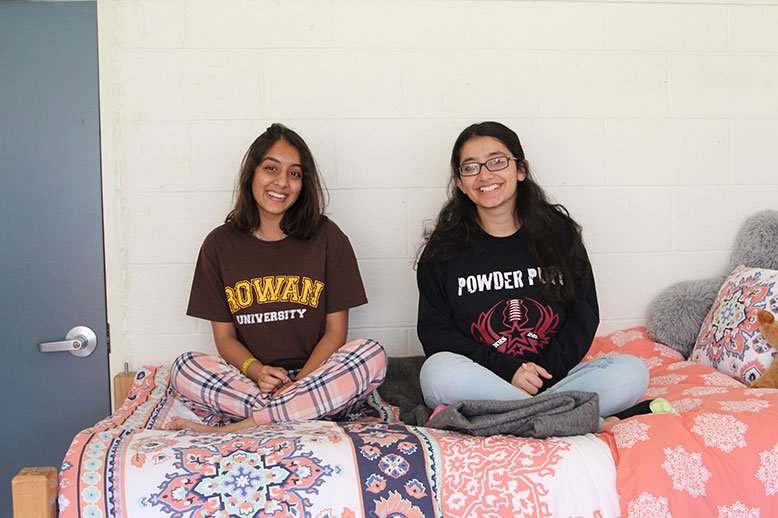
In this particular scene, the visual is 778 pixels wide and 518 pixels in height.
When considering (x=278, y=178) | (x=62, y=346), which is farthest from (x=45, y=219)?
(x=278, y=178)

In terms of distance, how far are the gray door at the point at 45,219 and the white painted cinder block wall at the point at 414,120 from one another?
0.07 m

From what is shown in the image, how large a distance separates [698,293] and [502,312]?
2.52 feet

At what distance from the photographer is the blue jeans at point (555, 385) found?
174cm

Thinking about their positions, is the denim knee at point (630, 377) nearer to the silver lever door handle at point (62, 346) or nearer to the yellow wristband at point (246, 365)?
the yellow wristband at point (246, 365)

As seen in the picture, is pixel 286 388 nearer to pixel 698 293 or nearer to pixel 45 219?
pixel 45 219

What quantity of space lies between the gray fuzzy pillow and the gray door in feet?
5.72

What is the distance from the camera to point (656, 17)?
7.94 ft

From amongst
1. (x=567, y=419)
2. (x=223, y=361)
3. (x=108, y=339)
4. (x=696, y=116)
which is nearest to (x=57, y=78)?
(x=108, y=339)

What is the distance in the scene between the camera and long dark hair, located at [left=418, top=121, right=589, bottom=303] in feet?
6.53

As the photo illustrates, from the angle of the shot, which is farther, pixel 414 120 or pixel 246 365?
pixel 414 120

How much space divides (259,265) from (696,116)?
1.50 meters

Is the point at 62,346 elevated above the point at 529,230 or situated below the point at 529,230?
below

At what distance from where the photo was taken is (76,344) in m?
2.23

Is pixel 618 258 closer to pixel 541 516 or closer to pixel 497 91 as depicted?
pixel 497 91
